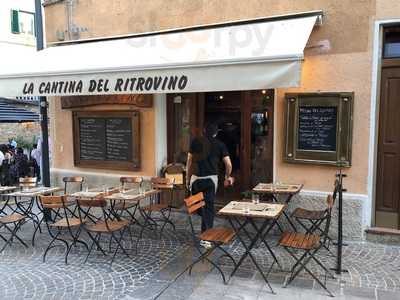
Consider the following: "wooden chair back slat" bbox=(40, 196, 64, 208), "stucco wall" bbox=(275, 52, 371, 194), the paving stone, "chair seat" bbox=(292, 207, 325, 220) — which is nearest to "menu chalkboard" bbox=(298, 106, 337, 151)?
"stucco wall" bbox=(275, 52, 371, 194)

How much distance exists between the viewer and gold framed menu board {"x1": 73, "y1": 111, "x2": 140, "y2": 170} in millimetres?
7652

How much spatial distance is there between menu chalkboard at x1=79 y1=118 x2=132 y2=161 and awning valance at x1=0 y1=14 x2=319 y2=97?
143 centimetres

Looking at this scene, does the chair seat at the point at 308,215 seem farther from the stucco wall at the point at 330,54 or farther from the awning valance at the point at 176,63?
the awning valance at the point at 176,63

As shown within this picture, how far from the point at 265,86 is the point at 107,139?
4.16 metres

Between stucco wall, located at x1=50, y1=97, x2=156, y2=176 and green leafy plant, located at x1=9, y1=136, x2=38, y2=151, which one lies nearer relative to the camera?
stucco wall, located at x1=50, y1=97, x2=156, y2=176

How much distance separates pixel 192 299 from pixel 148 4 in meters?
5.34

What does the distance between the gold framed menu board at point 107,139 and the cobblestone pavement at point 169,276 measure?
2411 mm

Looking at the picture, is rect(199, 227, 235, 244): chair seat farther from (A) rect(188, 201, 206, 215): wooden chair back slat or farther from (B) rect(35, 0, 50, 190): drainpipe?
(B) rect(35, 0, 50, 190): drainpipe

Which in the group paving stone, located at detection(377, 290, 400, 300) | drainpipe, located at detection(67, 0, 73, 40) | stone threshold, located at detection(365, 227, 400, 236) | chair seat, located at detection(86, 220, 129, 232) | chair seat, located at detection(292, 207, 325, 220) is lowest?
paving stone, located at detection(377, 290, 400, 300)

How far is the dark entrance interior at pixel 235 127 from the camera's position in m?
6.90

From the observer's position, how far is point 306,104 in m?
5.99

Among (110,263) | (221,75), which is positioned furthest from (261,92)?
(110,263)

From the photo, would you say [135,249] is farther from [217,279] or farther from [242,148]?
[242,148]

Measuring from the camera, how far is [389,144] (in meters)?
5.75
